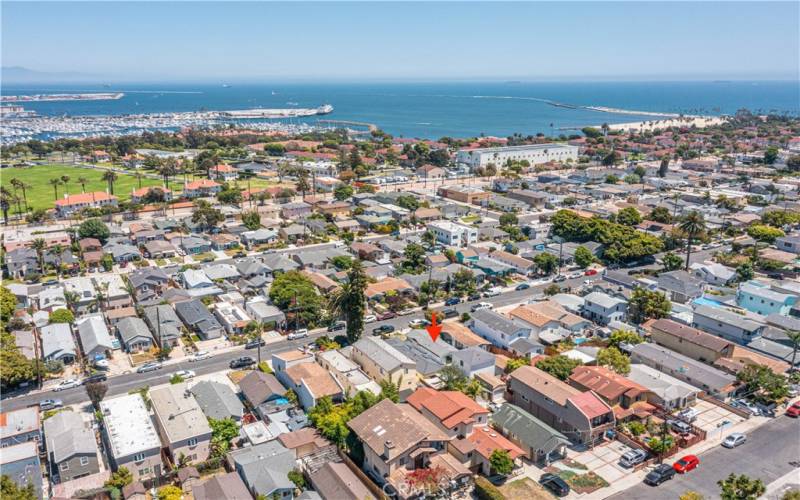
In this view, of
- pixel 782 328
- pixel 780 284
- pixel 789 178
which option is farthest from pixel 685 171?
pixel 782 328

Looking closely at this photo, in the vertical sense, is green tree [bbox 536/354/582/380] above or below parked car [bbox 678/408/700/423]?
above

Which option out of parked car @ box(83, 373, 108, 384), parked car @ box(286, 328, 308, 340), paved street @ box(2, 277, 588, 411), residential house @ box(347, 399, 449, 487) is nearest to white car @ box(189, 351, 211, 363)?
paved street @ box(2, 277, 588, 411)

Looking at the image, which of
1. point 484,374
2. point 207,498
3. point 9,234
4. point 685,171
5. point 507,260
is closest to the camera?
point 207,498

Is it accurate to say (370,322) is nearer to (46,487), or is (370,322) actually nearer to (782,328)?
(46,487)

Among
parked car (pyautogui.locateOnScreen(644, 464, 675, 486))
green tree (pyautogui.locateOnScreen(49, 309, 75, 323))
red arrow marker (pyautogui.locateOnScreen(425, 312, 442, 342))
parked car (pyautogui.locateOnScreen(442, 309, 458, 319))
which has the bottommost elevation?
parked car (pyautogui.locateOnScreen(644, 464, 675, 486))

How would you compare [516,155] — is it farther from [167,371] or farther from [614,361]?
[167,371]

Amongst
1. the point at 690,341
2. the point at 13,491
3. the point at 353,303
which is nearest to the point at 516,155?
the point at 690,341

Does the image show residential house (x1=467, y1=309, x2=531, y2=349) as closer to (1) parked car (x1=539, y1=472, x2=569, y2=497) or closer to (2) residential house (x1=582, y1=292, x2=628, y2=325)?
(2) residential house (x1=582, y1=292, x2=628, y2=325)
